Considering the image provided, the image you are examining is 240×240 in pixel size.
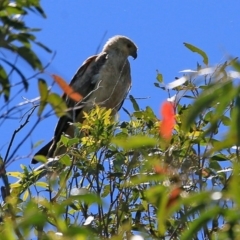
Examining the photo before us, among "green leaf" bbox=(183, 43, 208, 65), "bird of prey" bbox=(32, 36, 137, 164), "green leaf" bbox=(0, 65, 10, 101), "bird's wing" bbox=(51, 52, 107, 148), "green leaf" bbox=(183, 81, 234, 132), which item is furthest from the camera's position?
"bird's wing" bbox=(51, 52, 107, 148)

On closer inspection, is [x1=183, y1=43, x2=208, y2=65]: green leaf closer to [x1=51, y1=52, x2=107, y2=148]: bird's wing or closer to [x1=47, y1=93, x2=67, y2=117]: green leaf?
[x1=47, y1=93, x2=67, y2=117]: green leaf

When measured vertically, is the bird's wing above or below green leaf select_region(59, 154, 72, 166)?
above

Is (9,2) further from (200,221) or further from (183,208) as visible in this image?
(183,208)

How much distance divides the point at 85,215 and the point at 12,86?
1846 millimetres

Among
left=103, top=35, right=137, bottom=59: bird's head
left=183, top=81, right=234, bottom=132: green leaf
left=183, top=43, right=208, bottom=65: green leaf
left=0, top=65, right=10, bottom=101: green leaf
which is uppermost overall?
left=103, top=35, right=137, bottom=59: bird's head

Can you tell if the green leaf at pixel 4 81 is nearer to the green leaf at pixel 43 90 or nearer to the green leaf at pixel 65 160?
the green leaf at pixel 43 90

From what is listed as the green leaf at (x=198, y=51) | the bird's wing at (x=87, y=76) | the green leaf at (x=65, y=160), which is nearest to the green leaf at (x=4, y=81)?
the green leaf at (x=198, y=51)

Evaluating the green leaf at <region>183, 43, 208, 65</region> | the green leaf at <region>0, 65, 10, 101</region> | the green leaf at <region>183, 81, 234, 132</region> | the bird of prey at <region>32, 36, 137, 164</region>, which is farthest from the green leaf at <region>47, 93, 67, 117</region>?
the bird of prey at <region>32, 36, 137, 164</region>

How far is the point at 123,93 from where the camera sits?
28.0 feet

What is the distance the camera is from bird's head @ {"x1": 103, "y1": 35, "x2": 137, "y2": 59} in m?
9.34

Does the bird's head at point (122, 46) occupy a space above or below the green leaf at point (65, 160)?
above

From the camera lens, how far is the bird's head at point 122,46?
934 centimetres

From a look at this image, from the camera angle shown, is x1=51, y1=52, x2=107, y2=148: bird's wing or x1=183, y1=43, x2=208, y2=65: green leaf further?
x1=51, y1=52, x2=107, y2=148: bird's wing

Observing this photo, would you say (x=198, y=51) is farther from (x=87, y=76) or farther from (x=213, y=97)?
(x=87, y=76)
